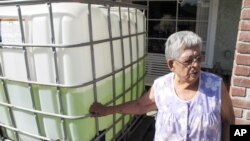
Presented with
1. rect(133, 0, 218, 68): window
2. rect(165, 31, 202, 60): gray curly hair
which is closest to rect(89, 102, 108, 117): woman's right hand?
rect(165, 31, 202, 60): gray curly hair

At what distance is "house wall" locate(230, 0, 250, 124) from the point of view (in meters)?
1.85

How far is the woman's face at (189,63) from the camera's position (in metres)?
1.46

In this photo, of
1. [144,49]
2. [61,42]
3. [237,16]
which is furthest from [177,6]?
[61,42]

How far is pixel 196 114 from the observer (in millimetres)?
1519

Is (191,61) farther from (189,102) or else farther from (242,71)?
(242,71)

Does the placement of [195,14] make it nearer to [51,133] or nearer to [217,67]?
[217,67]

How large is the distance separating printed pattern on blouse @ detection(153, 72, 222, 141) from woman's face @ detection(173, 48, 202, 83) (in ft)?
0.41

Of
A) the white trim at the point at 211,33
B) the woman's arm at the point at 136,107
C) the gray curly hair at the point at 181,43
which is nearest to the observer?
the gray curly hair at the point at 181,43

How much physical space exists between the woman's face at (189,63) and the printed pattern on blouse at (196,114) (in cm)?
13

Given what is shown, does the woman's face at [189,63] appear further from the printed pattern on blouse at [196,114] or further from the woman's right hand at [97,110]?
the woman's right hand at [97,110]

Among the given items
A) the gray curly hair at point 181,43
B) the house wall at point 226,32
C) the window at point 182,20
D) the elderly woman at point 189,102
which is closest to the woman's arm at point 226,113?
the elderly woman at point 189,102

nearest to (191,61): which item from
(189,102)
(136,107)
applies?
(189,102)

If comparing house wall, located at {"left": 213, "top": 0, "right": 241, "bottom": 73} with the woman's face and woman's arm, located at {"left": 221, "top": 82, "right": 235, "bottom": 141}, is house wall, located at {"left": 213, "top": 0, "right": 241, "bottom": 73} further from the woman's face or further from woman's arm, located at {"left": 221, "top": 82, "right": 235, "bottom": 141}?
the woman's face

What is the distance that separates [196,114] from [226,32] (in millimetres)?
4505
